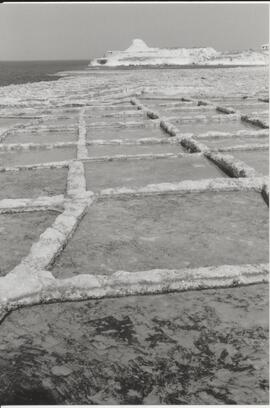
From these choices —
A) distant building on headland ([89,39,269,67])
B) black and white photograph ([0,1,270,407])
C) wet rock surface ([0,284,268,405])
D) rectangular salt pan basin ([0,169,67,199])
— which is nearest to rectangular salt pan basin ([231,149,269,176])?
black and white photograph ([0,1,270,407])

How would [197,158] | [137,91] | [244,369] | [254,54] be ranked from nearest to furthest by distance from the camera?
[244,369], [197,158], [137,91], [254,54]

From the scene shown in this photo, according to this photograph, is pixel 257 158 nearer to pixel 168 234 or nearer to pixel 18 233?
pixel 168 234

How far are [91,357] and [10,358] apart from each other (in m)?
0.24

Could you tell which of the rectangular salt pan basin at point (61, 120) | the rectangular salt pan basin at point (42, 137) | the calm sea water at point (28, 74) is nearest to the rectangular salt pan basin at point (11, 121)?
the rectangular salt pan basin at point (61, 120)

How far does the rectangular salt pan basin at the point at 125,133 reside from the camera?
4793 mm

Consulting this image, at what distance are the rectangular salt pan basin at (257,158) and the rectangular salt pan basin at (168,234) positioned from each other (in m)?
0.68

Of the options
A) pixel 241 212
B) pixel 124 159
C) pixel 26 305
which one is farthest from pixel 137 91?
pixel 26 305

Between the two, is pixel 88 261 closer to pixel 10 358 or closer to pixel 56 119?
pixel 10 358

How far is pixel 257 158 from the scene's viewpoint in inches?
135

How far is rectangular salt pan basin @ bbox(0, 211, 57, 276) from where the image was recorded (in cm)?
182

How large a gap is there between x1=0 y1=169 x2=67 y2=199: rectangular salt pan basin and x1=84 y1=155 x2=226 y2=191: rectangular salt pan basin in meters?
0.21

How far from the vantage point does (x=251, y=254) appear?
174cm

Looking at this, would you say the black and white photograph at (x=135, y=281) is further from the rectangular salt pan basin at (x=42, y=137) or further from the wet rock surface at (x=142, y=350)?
the rectangular salt pan basin at (x=42, y=137)

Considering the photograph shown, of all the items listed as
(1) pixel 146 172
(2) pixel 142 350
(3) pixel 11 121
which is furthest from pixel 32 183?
(3) pixel 11 121
